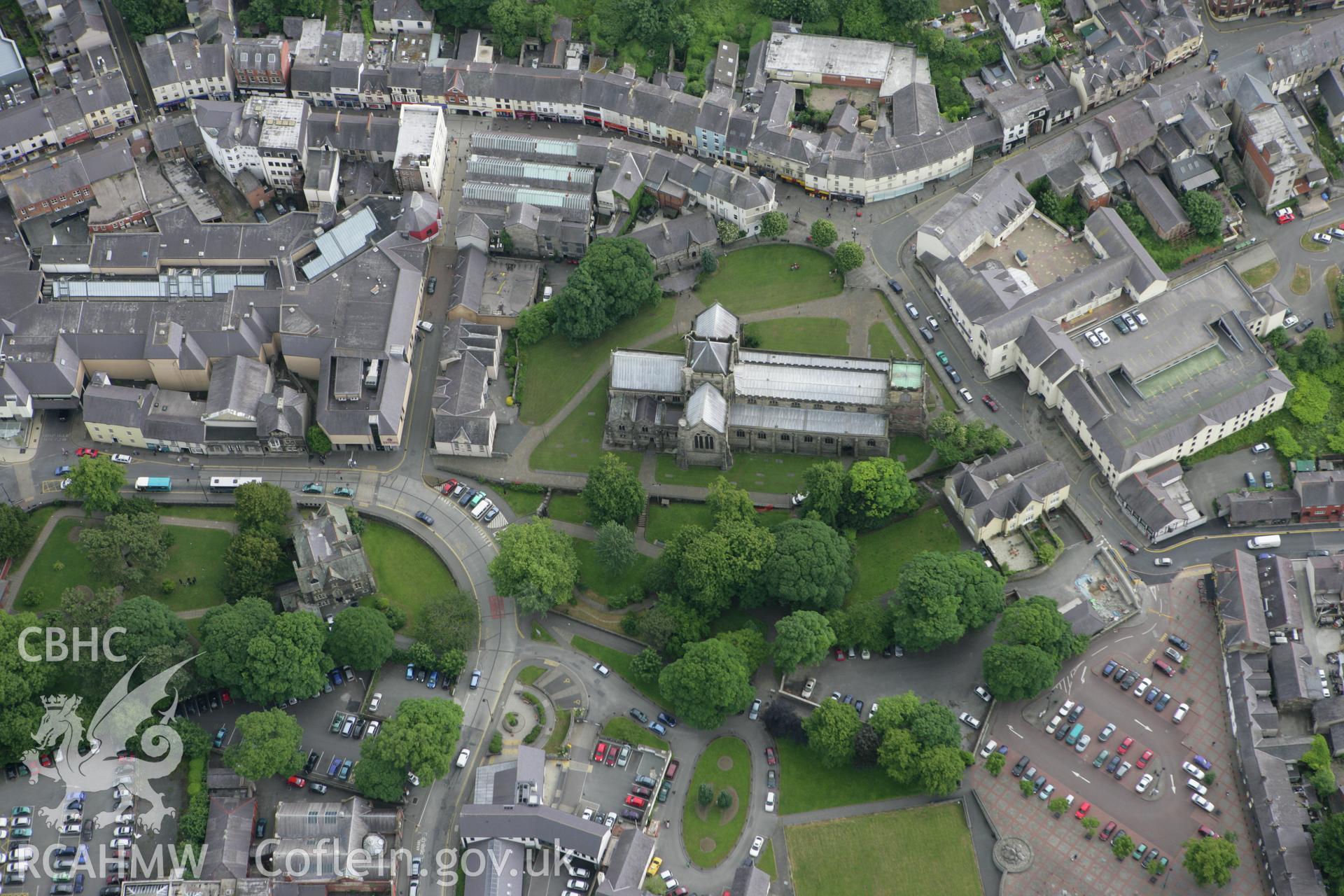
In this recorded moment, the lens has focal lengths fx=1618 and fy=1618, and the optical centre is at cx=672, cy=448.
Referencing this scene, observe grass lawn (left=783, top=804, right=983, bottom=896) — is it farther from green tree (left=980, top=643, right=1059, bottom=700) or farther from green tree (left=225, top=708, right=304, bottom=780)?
green tree (left=225, top=708, right=304, bottom=780)

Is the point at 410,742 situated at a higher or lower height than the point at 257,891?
higher

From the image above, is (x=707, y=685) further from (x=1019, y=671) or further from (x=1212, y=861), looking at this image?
(x=1212, y=861)

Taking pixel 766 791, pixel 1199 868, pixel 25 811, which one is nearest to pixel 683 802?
pixel 766 791

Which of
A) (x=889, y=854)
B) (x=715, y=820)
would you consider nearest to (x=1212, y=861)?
(x=889, y=854)

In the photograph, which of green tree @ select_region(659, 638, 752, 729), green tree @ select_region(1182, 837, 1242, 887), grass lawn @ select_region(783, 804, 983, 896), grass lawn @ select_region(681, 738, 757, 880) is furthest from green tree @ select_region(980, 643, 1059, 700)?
grass lawn @ select_region(681, 738, 757, 880)

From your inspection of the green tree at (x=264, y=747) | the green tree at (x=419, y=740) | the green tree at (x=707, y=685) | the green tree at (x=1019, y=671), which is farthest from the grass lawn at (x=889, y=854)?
the green tree at (x=264, y=747)

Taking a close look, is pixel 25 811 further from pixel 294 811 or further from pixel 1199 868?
pixel 1199 868

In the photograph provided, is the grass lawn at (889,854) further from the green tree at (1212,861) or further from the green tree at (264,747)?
the green tree at (264,747)
